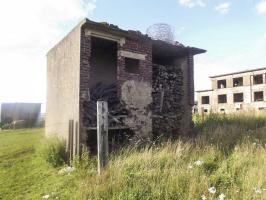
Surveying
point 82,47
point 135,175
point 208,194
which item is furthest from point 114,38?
point 208,194

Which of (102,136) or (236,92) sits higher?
(236,92)

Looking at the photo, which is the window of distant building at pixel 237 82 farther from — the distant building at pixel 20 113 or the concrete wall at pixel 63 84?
the concrete wall at pixel 63 84

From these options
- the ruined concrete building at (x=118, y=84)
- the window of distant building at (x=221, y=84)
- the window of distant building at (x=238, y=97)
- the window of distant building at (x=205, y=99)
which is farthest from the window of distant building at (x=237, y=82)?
the ruined concrete building at (x=118, y=84)

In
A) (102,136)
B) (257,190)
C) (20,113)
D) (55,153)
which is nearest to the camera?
(257,190)

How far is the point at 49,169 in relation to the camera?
26.5ft

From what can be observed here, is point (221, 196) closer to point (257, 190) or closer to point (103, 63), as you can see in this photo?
point (257, 190)

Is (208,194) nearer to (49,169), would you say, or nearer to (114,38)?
(49,169)

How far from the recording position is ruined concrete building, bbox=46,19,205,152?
367 inches

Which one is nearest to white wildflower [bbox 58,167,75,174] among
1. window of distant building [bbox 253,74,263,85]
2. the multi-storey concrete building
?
the multi-storey concrete building

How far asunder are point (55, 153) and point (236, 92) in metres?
39.6

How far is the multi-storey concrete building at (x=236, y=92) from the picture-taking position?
40844mm

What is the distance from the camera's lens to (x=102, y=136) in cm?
649

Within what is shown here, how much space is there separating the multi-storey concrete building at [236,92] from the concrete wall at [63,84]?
96.6ft

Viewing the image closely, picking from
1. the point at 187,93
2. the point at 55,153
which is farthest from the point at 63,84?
the point at 187,93
